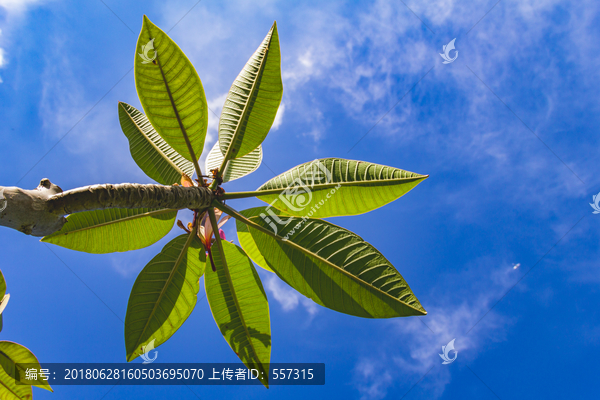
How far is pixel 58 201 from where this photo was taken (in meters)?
1.19

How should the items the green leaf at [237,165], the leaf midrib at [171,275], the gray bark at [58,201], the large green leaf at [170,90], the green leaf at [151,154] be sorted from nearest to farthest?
the gray bark at [58,201]
the large green leaf at [170,90]
the leaf midrib at [171,275]
the green leaf at [237,165]
the green leaf at [151,154]

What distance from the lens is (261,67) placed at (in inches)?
75.0

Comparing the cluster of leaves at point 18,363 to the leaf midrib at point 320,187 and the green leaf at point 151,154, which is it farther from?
the leaf midrib at point 320,187

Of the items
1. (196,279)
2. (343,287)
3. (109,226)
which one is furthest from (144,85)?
(343,287)

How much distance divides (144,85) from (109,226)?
40.1 inches

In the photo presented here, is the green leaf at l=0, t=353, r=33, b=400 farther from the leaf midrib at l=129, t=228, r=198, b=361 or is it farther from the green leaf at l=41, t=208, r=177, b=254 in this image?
the green leaf at l=41, t=208, r=177, b=254

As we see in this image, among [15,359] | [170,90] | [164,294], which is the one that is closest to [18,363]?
[15,359]

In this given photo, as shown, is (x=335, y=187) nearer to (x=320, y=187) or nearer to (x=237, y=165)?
(x=320, y=187)

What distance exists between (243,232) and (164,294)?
73 cm

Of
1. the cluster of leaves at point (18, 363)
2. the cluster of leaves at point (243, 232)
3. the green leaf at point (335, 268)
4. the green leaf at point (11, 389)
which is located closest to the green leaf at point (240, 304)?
the cluster of leaves at point (243, 232)

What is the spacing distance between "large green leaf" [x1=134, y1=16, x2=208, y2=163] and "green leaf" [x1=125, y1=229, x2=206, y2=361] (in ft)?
2.32

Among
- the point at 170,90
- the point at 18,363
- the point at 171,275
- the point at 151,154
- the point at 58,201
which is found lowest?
the point at 18,363

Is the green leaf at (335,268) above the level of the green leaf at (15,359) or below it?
above

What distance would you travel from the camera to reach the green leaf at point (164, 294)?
2.00m
